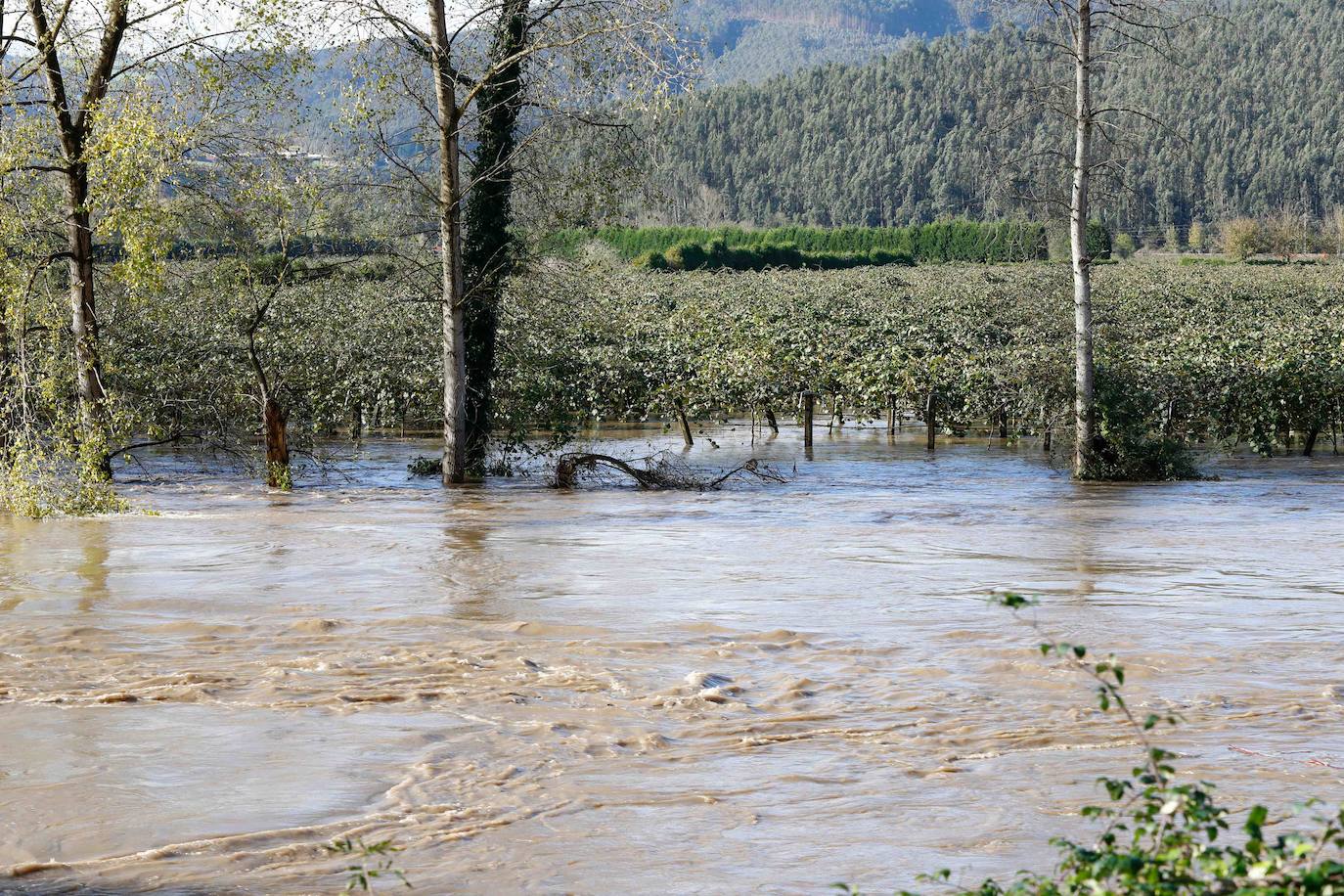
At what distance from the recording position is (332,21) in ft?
61.2

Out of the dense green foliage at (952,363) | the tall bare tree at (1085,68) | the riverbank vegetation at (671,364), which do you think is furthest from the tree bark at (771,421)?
the tall bare tree at (1085,68)

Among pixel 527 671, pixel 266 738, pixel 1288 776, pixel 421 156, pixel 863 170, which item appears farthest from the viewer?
pixel 863 170

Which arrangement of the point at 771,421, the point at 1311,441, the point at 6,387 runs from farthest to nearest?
1. the point at 771,421
2. the point at 1311,441
3. the point at 6,387

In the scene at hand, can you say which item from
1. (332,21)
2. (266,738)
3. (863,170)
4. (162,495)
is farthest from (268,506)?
(863,170)

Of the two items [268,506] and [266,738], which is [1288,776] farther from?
[268,506]

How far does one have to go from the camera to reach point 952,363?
26.2 m

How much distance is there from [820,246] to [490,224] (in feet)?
258

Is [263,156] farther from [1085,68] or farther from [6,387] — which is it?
[1085,68]

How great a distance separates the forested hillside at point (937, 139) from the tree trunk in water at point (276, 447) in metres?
104

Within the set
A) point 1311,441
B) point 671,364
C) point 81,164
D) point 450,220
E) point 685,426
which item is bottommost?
point 1311,441

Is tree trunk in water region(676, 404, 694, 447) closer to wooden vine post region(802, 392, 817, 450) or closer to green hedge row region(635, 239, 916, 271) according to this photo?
wooden vine post region(802, 392, 817, 450)

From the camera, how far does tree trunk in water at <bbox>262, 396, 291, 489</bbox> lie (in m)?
20.0

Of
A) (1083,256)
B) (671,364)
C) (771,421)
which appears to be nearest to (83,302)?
(671,364)

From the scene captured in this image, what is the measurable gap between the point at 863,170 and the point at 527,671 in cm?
14055
